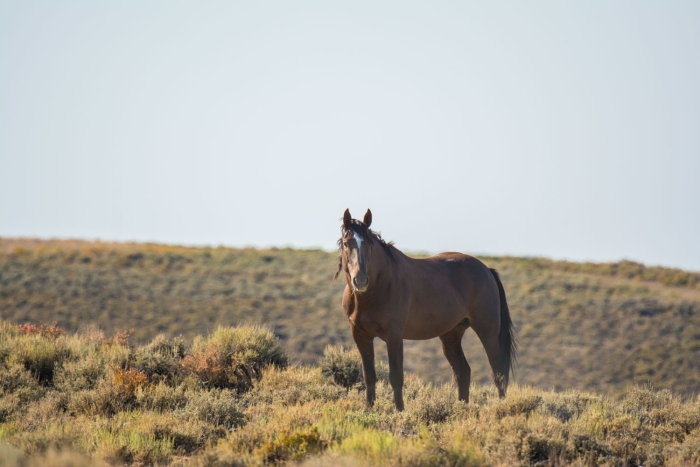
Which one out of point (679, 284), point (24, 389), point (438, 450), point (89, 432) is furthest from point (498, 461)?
point (679, 284)

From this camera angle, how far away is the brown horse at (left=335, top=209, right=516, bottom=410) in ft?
26.3

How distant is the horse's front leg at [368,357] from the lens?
8.30 meters

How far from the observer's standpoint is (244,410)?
28.2ft

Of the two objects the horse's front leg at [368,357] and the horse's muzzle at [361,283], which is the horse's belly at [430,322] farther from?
the horse's muzzle at [361,283]

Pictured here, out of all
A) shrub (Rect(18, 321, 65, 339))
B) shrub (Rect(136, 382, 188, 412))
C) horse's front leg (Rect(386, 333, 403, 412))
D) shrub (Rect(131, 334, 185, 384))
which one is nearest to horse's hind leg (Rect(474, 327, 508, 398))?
horse's front leg (Rect(386, 333, 403, 412))

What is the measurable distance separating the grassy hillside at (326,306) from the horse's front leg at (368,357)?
1522 centimetres

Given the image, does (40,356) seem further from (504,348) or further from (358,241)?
(504,348)

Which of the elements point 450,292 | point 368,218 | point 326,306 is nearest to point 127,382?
point 368,218

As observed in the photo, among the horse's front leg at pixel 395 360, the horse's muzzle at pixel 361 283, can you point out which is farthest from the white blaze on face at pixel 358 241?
the horse's front leg at pixel 395 360

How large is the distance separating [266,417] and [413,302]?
2191 millimetres

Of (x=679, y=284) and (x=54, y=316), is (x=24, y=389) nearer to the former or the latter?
(x=54, y=316)

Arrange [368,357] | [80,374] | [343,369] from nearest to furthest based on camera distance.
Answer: [368,357] < [80,374] < [343,369]

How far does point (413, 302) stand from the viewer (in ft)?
28.2

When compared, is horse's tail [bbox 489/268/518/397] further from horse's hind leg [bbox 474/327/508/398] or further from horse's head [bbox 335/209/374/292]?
horse's head [bbox 335/209/374/292]
